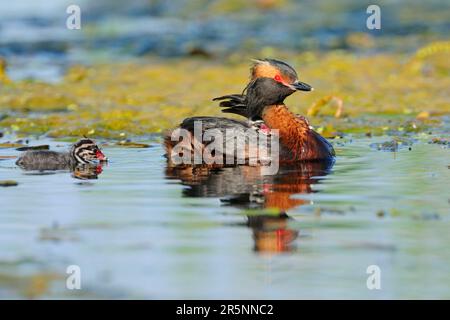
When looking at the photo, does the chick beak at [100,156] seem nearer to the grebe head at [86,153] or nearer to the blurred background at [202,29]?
the grebe head at [86,153]

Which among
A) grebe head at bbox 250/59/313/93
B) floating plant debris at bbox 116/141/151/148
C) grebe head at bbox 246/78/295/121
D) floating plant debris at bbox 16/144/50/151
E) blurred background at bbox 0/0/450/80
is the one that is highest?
blurred background at bbox 0/0/450/80

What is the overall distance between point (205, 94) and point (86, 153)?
19.8 ft

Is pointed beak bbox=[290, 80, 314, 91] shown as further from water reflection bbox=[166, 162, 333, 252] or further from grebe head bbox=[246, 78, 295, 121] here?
water reflection bbox=[166, 162, 333, 252]

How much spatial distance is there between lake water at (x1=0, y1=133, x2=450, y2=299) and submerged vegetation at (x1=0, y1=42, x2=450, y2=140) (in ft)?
11.7

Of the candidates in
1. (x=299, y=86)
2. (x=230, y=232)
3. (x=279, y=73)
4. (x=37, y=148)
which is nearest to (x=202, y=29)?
(x=37, y=148)

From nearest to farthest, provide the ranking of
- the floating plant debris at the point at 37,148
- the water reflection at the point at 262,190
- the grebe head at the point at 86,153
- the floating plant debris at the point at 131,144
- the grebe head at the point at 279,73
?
the water reflection at the point at 262,190
the grebe head at the point at 279,73
the grebe head at the point at 86,153
the floating plant debris at the point at 37,148
the floating plant debris at the point at 131,144

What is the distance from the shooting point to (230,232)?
8.52m

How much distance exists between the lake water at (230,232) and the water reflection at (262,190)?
0.06ft

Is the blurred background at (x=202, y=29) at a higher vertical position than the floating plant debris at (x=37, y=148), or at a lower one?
higher

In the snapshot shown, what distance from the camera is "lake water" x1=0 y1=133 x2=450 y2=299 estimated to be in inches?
278

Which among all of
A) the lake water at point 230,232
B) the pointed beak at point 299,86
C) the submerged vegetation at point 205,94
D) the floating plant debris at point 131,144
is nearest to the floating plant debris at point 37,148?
the floating plant debris at point 131,144

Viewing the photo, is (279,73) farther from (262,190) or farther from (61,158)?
(61,158)

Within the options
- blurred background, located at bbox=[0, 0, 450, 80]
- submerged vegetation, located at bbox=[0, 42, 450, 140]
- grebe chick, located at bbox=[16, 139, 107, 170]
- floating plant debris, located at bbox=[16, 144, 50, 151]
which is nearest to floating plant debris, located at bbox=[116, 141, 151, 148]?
submerged vegetation, located at bbox=[0, 42, 450, 140]

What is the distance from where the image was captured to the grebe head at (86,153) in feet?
41.1
